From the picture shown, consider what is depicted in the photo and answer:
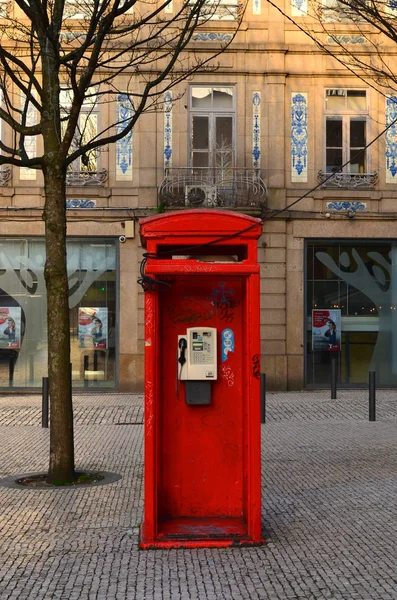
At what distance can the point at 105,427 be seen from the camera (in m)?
15.9

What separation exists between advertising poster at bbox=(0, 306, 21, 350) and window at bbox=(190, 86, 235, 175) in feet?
17.9

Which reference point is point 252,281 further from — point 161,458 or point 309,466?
point 309,466

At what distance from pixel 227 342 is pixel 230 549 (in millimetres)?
1697

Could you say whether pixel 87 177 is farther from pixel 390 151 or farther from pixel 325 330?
pixel 390 151

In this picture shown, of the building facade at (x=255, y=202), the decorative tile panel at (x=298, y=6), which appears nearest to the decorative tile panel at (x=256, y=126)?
the building facade at (x=255, y=202)

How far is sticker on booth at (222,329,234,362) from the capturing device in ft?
25.9

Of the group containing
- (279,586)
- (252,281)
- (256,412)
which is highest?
(252,281)

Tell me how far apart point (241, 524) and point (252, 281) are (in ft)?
6.58

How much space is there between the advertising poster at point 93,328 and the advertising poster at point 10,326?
1.43m

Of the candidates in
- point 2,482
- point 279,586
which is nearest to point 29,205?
point 2,482

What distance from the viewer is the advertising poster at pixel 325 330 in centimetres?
2197

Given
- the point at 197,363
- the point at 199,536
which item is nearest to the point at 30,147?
the point at 197,363

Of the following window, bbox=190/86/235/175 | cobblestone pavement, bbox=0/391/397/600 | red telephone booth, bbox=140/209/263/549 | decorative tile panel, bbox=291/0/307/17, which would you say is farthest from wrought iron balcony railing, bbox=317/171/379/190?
red telephone booth, bbox=140/209/263/549

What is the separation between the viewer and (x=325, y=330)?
72.1 ft
